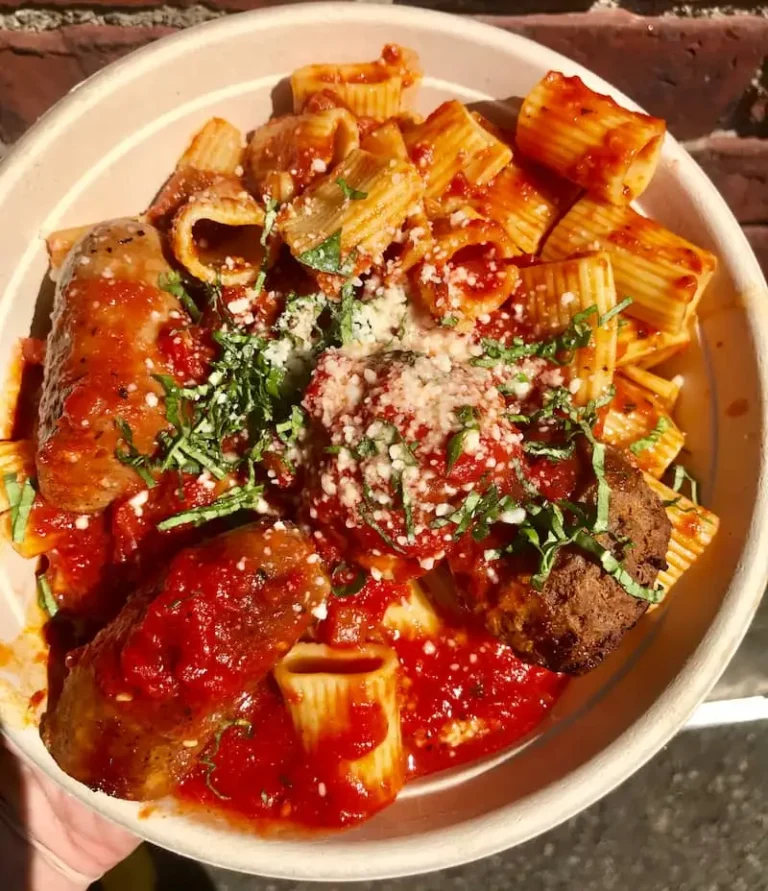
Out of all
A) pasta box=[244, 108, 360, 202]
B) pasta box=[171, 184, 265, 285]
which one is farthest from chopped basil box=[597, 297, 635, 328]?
pasta box=[171, 184, 265, 285]

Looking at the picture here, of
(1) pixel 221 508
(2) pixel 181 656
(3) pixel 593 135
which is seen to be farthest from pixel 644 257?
(2) pixel 181 656

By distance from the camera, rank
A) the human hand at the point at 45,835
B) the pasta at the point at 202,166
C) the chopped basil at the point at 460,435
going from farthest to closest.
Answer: the human hand at the point at 45,835 → the pasta at the point at 202,166 → the chopped basil at the point at 460,435

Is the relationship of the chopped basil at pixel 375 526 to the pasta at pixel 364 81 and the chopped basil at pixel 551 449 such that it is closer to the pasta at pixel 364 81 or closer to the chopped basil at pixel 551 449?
the chopped basil at pixel 551 449

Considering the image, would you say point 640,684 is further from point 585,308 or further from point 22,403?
point 22,403

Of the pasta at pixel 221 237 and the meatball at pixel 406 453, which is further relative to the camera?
the pasta at pixel 221 237

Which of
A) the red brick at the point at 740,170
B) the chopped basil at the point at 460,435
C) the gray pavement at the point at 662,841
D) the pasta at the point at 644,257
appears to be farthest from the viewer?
the gray pavement at the point at 662,841

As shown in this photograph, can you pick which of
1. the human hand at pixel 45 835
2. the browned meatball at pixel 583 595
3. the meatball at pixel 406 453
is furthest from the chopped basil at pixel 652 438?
the human hand at pixel 45 835

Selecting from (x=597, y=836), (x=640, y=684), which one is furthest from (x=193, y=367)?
(x=597, y=836)
